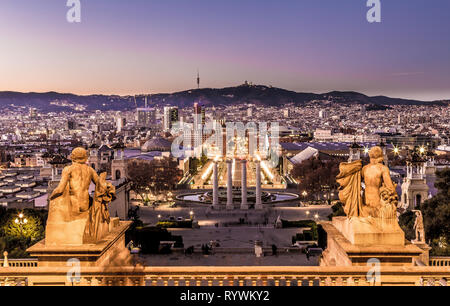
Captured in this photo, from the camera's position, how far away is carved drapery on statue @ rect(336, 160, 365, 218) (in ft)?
24.1

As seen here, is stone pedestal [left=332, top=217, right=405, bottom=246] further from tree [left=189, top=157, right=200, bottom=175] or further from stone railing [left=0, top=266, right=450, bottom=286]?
tree [left=189, top=157, right=200, bottom=175]

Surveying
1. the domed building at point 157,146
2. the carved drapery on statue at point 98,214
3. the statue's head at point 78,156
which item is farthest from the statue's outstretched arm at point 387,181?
the domed building at point 157,146

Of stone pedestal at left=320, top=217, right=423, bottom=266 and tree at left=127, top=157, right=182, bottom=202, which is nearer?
stone pedestal at left=320, top=217, right=423, bottom=266

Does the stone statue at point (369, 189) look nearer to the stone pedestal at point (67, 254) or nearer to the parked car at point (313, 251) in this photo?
the stone pedestal at point (67, 254)

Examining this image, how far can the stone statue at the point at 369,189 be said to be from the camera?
7.24 meters

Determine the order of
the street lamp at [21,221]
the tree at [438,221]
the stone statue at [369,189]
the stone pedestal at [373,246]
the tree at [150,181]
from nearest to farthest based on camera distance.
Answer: the stone pedestal at [373,246], the stone statue at [369,189], the tree at [438,221], the street lamp at [21,221], the tree at [150,181]

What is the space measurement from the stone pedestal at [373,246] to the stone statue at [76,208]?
12.6 feet

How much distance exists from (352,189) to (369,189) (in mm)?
265

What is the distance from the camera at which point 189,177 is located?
67.6 m

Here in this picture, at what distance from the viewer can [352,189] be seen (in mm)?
7438

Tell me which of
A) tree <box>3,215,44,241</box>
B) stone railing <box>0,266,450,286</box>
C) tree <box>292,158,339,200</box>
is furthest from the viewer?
tree <box>292,158,339,200</box>

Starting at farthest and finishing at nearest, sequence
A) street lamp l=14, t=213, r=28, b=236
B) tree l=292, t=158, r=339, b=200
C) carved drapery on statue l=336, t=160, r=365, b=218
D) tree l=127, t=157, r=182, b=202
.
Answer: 1. tree l=127, t=157, r=182, b=202
2. tree l=292, t=158, r=339, b=200
3. street lamp l=14, t=213, r=28, b=236
4. carved drapery on statue l=336, t=160, r=365, b=218

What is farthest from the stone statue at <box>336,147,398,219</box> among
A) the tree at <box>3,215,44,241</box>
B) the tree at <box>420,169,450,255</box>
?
the tree at <box>3,215,44,241</box>
